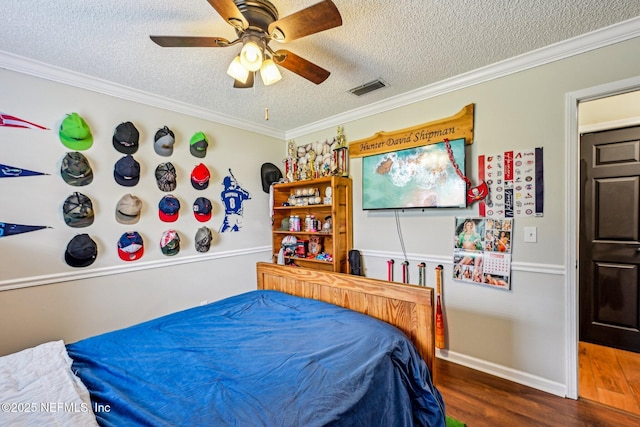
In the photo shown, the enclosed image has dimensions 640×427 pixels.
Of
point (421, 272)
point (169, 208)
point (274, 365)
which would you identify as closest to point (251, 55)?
point (274, 365)

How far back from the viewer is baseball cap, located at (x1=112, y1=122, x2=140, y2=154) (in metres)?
2.29

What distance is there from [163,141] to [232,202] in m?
0.92

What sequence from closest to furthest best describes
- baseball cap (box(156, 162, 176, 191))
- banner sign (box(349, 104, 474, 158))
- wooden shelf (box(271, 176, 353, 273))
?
banner sign (box(349, 104, 474, 158)) → baseball cap (box(156, 162, 176, 191)) → wooden shelf (box(271, 176, 353, 273))

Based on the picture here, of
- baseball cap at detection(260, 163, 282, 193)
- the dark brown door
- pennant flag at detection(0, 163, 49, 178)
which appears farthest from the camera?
baseball cap at detection(260, 163, 282, 193)

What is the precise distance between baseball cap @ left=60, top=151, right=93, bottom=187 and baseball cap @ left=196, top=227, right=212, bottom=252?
987 mm

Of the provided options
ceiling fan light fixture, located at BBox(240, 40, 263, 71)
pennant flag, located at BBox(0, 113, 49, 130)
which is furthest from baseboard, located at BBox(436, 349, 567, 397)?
pennant flag, located at BBox(0, 113, 49, 130)

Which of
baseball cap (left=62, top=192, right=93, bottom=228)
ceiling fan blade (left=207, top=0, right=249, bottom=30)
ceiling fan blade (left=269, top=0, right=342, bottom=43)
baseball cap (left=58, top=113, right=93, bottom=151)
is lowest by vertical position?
baseball cap (left=62, top=192, right=93, bottom=228)

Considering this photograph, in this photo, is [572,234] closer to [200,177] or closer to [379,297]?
[379,297]

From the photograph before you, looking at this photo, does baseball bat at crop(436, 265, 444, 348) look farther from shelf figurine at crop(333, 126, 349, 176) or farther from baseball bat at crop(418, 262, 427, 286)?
shelf figurine at crop(333, 126, 349, 176)

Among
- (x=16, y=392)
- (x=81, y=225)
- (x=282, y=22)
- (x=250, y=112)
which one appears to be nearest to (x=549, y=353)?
(x=282, y=22)

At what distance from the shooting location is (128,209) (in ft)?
7.63

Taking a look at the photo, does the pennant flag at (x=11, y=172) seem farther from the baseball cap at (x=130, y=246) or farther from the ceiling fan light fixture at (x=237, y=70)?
the ceiling fan light fixture at (x=237, y=70)

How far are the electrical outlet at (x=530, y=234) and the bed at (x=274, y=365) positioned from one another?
3.65 feet

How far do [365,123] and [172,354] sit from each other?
2.60 meters
